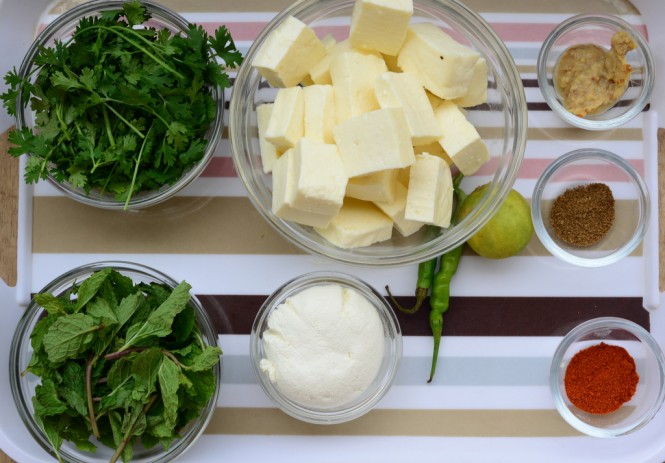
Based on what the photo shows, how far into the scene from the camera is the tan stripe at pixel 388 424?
62.7 inches

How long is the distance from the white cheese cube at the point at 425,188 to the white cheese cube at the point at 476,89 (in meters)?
0.15

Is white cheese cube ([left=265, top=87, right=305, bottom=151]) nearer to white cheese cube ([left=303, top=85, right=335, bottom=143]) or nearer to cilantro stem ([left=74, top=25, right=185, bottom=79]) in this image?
white cheese cube ([left=303, top=85, right=335, bottom=143])

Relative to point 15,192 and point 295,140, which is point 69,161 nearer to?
point 15,192

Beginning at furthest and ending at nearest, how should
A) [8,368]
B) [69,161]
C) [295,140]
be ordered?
[8,368], [69,161], [295,140]

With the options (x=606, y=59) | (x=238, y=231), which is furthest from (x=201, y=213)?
(x=606, y=59)

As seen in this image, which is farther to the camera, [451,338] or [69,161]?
[451,338]

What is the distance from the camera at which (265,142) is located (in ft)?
4.69

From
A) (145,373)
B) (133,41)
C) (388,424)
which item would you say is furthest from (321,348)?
(133,41)

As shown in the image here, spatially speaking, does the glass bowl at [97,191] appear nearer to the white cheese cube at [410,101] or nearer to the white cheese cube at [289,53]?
the white cheese cube at [289,53]

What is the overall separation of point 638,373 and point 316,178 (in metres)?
0.93

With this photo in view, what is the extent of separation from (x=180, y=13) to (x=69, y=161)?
448mm

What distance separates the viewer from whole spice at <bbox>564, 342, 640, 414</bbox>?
5.21 ft

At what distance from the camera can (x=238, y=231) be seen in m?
1.61

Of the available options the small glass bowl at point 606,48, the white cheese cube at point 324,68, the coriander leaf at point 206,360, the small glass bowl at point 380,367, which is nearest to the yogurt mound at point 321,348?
the small glass bowl at point 380,367
